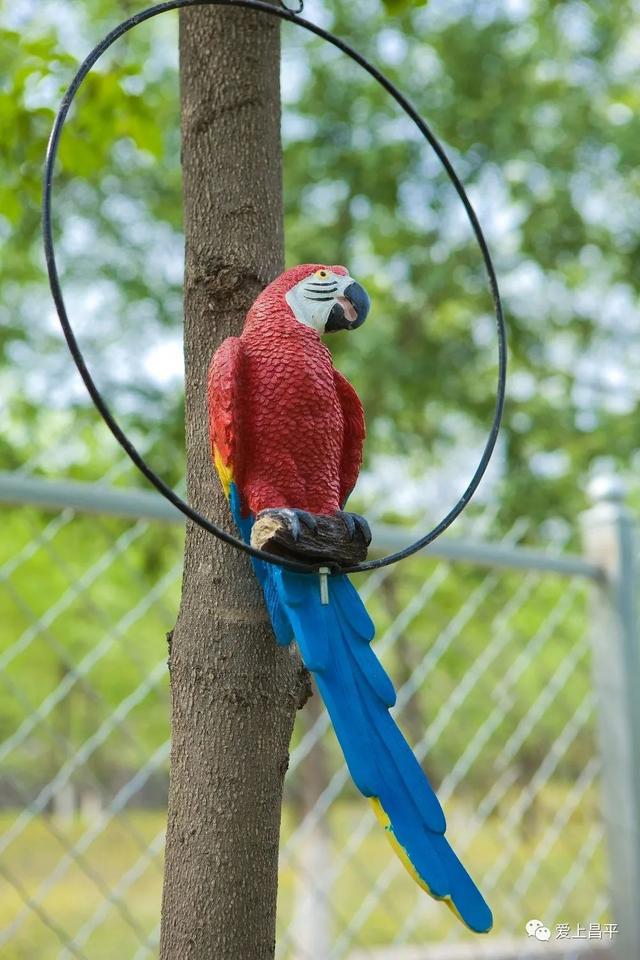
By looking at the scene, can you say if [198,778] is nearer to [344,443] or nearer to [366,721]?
[366,721]

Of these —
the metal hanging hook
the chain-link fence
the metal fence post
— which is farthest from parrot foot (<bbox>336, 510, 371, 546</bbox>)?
the metal fence post

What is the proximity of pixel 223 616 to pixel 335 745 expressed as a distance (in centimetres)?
313

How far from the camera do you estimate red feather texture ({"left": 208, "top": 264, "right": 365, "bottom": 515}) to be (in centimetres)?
60

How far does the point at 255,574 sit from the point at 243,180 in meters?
0.27

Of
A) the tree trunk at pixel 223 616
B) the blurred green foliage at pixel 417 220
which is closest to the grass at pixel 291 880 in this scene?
the blurred green foliage at pixel 417 220

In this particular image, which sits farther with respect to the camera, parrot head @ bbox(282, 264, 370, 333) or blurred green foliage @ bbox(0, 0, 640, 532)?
blurred green foliage @ bbox(0, 0, 640, 532)

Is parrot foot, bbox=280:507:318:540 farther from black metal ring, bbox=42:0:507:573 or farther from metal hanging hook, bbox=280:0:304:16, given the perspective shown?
metal hanging hook, bbox=280:0:304:16

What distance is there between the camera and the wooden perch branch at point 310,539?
55 centimetres

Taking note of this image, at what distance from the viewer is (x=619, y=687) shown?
4.64ft

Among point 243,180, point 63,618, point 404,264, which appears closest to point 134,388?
point 404,264

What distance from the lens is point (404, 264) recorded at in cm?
300

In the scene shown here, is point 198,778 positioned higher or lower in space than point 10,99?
lower

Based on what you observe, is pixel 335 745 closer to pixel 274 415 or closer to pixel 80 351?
pixel 274 415

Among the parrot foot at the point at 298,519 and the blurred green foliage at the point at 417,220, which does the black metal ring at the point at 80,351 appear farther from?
the blurred green foliage at the point at 417,220
